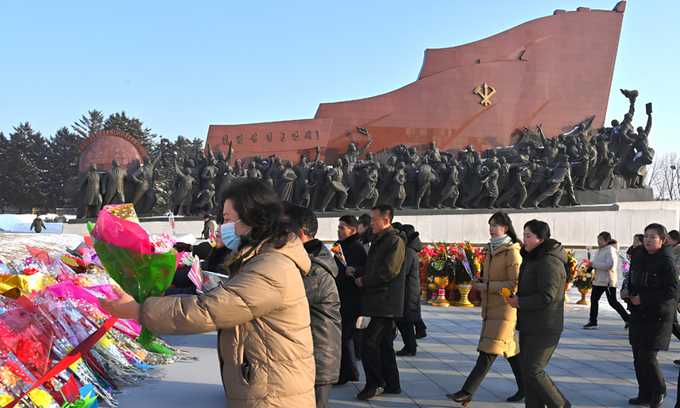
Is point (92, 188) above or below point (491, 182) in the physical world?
below

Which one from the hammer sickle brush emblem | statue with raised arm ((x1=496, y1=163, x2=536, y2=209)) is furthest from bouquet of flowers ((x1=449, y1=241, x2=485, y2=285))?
the hammer sickle brush emblem

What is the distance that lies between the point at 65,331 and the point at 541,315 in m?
2.42

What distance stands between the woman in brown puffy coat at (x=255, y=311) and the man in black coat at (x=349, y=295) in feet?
6.78

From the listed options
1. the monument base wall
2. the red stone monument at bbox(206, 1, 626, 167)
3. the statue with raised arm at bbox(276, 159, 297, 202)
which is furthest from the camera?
the red stone monument at bbox(206, 1, 626, 167)

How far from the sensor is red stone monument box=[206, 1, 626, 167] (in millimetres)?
18781

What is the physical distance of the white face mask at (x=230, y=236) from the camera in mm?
1544

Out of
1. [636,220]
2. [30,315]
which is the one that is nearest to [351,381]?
[30,315]

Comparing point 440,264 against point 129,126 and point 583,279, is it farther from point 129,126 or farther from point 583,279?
point 129,126

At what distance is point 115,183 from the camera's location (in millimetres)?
14789

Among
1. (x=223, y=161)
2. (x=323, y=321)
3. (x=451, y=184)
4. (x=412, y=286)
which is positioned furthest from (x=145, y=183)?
(x=323, y=321)

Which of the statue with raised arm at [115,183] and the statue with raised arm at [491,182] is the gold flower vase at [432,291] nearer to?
the statue with raised arm at [115,183]

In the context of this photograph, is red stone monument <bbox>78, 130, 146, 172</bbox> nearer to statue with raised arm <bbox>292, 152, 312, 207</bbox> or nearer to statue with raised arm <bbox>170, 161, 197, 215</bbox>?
statue with raised arm <bbox>170, 161, 197, 215</bbox>

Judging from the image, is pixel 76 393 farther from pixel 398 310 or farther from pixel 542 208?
pixel 542 208

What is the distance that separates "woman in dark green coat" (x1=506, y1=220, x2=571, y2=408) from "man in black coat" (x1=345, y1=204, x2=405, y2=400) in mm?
775
